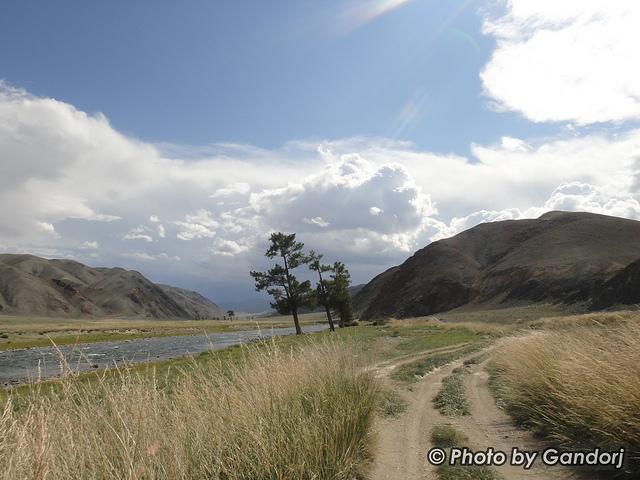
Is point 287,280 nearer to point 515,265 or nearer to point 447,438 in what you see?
point 447,438

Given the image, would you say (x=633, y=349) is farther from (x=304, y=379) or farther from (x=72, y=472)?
(x=72, y=472)

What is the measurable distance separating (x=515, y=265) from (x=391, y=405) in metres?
112

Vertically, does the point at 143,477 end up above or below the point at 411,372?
above

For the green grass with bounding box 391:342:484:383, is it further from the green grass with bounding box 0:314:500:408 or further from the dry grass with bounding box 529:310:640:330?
the dry grass with bounding box 529:310:640:330

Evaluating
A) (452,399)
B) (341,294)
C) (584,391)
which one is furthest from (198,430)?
(341,294)

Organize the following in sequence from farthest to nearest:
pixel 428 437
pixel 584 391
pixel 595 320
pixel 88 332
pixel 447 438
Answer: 1. pixel 88 332
2. pixel 595 320
3. pixel 428 437
4. pixel 447 438
5. pixel 584 391

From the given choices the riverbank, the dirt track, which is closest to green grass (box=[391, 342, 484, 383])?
the dirt track

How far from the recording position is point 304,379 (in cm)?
704

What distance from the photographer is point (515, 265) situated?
111 m

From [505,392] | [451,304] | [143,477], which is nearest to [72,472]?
[143,477]

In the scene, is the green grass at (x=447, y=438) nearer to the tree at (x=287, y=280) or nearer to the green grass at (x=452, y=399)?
the green grass at (x=452, y=399)

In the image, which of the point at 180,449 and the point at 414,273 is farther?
the point at 414,273

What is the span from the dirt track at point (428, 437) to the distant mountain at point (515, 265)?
72054mm

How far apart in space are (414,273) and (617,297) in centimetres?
8625
